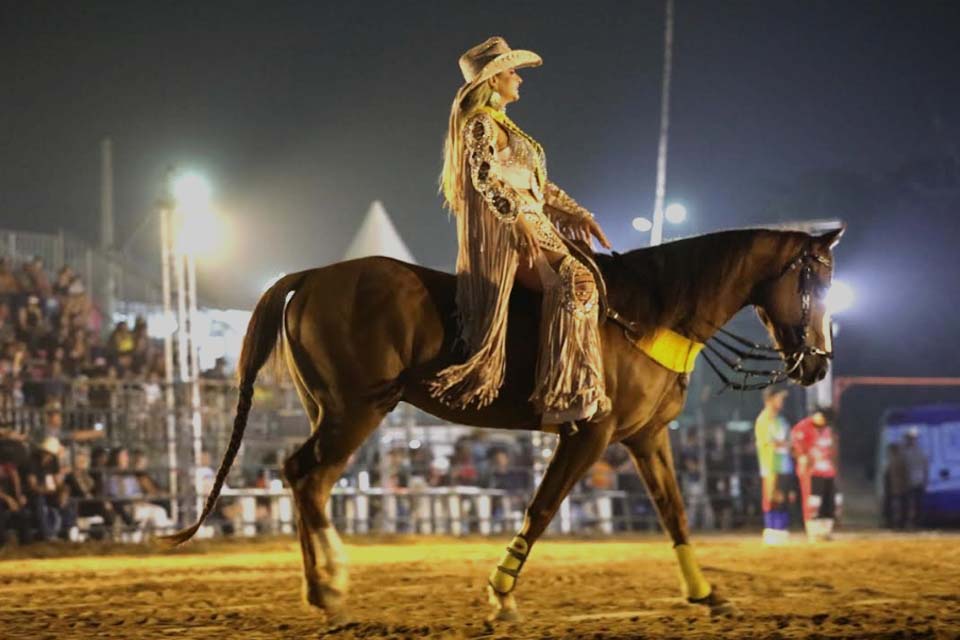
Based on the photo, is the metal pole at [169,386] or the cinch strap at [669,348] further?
the metal pole at [169,386]

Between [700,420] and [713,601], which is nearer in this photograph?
[713,601]

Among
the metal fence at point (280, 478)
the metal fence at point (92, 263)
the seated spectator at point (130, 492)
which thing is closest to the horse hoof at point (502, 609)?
the metal fence at point (280, 478)

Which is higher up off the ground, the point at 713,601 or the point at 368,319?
the point at 368,319

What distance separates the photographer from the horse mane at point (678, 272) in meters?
7.71

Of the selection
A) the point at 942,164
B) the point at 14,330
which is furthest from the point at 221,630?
the point at 942,164

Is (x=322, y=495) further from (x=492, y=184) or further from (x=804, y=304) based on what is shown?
(x=804, y=304)

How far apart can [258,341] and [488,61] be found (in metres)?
1.96

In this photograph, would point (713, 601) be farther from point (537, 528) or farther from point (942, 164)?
point (942, 164)

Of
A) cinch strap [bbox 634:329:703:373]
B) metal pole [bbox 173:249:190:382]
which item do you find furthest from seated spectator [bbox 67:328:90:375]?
cinch strap [bbox 634:329:703:373]

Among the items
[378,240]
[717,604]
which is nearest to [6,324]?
[378,240]

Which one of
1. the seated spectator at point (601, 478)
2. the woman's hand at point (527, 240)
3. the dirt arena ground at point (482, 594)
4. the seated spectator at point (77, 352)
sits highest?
the seated spectator at point (77, 352)

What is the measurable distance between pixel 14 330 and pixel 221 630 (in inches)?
500

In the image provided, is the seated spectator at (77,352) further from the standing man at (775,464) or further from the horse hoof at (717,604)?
the horse hoof at (717,604)

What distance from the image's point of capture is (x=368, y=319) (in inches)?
294
